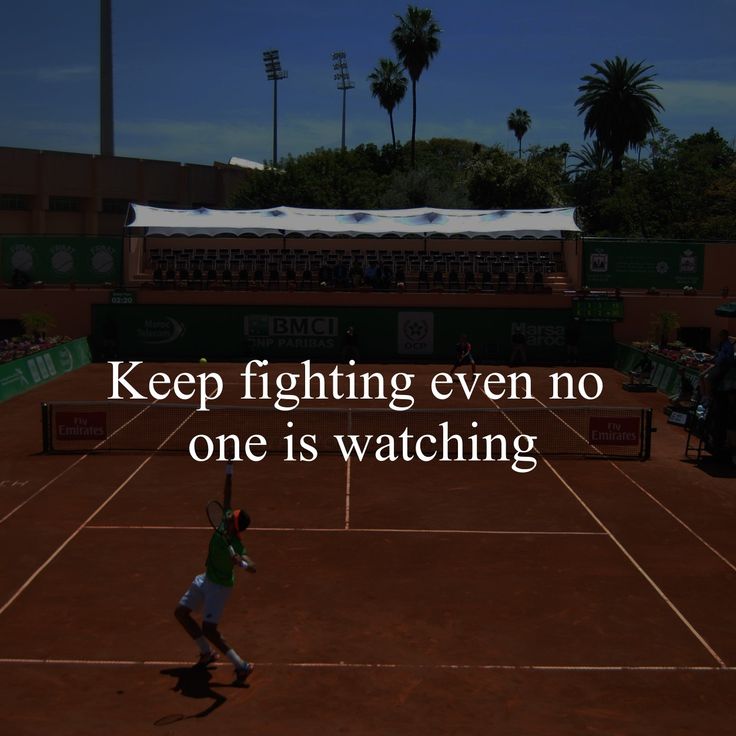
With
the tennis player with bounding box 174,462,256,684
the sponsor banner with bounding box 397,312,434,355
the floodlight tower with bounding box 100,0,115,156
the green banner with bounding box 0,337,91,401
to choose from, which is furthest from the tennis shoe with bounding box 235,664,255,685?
the floodlight tower with bounding box 100,0,115,156

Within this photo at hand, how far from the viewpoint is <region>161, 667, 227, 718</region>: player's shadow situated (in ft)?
29.8

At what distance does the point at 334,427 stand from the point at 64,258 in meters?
22.2

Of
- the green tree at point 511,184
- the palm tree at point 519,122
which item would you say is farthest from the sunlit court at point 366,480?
the palm tree at point 519,122

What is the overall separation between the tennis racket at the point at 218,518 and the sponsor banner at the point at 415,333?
2975 cm

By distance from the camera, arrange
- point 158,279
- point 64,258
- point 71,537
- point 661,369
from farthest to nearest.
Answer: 1. point 64,258
2. point 158,279
3. point 661,369
4. point 71,537

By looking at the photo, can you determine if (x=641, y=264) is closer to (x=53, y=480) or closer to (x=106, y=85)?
(x=53, y=480)

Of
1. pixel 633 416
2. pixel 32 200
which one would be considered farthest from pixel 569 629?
pixel 32 200

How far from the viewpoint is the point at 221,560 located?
961cm

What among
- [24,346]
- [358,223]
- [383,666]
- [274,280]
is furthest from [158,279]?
[383,666]

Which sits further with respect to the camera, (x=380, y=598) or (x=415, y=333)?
(x=415, y=333)

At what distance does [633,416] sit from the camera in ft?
71.6

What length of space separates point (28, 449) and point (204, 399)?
7.81 m

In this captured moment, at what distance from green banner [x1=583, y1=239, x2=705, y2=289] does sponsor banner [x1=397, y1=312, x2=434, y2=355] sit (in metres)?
7.64

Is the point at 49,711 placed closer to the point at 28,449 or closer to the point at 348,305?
the point at 28,449
